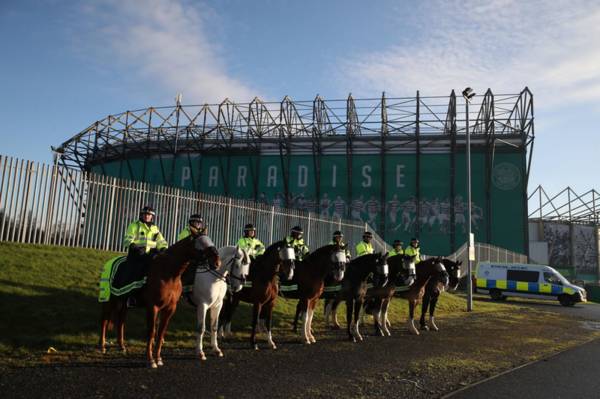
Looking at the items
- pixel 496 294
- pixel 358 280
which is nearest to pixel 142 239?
pixel 358 280

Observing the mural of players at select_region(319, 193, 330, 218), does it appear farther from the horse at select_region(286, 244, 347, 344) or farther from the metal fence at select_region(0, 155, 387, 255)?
the horse at select_region(286, 244, 347, 344)

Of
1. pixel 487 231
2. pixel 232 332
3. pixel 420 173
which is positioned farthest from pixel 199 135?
pixel 232 332

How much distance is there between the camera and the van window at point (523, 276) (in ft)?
93.0

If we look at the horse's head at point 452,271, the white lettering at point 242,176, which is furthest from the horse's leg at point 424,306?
the white lettering at point 242,176

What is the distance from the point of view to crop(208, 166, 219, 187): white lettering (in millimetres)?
44125

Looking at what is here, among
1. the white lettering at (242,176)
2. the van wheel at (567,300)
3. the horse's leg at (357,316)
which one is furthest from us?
the white lettering at (242,176)

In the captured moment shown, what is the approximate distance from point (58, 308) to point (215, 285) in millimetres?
4099

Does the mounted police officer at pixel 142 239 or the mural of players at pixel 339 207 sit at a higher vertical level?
the mural of players at pixel 339 207

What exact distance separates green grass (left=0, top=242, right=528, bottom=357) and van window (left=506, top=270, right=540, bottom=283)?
1723cm

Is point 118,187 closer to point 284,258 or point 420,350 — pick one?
point 284,258

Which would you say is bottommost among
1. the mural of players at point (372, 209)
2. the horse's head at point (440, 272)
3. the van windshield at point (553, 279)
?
the van windshield at point (553, 279)

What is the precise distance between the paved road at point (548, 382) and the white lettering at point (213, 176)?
121ft

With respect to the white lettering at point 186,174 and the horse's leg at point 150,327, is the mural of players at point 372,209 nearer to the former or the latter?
the white lettering at point 186,174

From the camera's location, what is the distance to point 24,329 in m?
8.67
